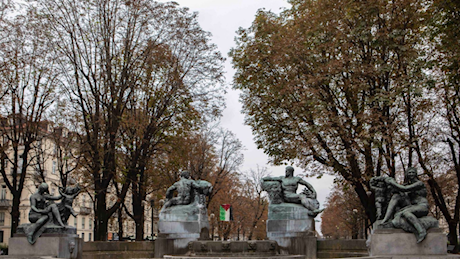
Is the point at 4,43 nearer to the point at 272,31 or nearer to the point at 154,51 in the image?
the point at 154,51

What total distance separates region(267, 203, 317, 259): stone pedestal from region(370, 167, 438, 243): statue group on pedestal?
2.83 m

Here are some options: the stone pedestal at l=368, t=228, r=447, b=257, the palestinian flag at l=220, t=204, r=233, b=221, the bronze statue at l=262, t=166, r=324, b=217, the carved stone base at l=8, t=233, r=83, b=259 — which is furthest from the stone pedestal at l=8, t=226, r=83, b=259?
the palestinian flag at l=220, t=204, r=233, b=221

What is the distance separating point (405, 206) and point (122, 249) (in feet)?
28.4

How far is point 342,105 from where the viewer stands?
2233 cm

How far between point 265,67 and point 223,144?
66.7 ft

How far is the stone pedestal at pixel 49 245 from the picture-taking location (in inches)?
496

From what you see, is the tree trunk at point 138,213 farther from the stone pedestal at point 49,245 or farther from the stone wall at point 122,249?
the stone pedestal at point 49,245

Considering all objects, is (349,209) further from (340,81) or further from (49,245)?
(49,245)

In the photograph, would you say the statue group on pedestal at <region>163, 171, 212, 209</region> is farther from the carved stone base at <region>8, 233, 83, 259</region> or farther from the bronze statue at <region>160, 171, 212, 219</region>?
the carved stone base at <region>8, 233, 83, 259</region>

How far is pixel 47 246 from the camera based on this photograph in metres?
12.7

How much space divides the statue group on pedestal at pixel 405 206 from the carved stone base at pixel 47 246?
323 inches

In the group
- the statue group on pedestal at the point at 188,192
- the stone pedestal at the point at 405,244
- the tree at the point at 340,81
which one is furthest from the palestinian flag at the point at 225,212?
the stone pedestal at the point at 405,244

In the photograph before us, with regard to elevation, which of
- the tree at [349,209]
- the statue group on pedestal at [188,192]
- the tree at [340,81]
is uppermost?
the tree at [340,81]

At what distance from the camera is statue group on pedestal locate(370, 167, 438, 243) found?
11867 mm
